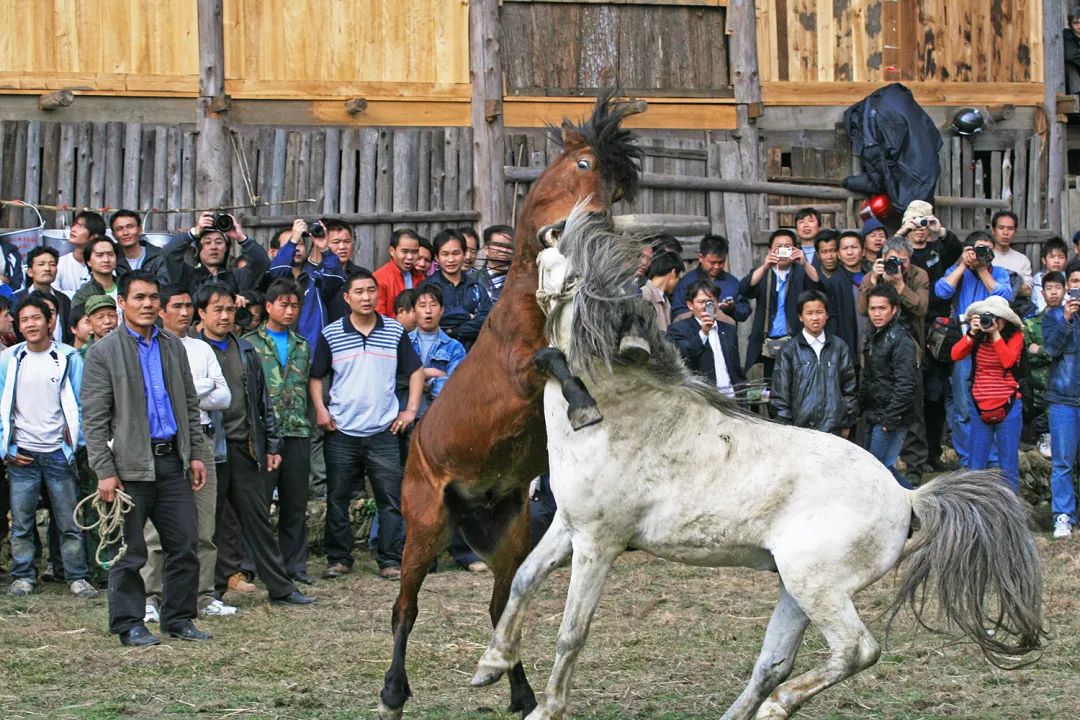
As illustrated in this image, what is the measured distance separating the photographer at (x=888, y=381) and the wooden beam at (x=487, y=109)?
11.0 ft

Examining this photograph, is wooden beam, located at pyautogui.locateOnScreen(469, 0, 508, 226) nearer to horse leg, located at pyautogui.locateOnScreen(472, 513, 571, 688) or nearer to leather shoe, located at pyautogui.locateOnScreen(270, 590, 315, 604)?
leather shoe, located at pyautogui.locateOnScreen(270, 590, 315, 604)

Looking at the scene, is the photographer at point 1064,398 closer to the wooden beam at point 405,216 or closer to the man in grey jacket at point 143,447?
the wooden beam at point 405,216

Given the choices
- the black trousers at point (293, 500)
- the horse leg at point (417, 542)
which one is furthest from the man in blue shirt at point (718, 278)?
the horse leg at point (417, 542)

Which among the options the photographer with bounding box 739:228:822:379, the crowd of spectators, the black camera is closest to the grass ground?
the crowd of spectators

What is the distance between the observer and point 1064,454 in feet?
32.5

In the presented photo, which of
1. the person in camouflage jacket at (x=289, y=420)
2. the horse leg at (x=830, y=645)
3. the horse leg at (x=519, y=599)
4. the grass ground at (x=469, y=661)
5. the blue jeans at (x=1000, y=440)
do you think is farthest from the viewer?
the blue jeans at (x=1000, y=440)

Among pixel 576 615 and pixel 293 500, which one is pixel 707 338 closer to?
pixel 293 500

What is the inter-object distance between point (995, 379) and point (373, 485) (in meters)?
4.25

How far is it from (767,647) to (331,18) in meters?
8.82

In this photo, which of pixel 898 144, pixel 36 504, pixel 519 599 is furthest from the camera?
pixel 898 144

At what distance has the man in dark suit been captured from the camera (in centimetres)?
959

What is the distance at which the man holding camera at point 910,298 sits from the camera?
10.5m

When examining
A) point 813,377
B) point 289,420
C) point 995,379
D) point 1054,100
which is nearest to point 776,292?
point 813,377

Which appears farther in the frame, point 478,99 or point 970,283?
point 478,99
